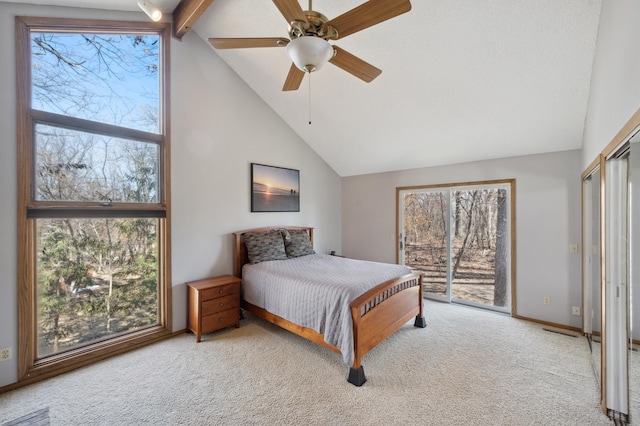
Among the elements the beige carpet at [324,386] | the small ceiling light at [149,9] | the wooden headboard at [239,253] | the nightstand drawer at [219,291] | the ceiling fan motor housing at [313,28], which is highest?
the small ceiling light at [149,9]

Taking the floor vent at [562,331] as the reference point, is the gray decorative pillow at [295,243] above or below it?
above

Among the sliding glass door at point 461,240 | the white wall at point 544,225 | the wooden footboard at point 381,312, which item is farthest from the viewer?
the sliding glass door at point 461,240

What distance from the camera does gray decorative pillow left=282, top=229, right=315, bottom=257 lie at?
4066mm

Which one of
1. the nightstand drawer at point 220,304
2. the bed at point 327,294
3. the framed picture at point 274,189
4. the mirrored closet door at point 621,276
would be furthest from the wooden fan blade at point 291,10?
the nightstand drawer at point 220,304

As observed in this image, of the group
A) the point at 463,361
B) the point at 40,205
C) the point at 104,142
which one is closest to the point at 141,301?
the point at 40,205

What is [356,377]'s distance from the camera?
223 centimetres

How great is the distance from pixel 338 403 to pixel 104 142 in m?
3.33

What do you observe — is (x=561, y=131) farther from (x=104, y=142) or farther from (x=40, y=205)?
(x=40, y=205)

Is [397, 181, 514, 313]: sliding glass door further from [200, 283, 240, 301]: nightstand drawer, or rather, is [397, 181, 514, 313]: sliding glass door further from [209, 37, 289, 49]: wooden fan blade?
[209, 37, 289, 49]: wooden fan blade

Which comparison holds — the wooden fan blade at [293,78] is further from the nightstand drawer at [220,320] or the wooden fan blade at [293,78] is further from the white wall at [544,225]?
the white wall at [544,225]

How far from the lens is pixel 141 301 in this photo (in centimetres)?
304

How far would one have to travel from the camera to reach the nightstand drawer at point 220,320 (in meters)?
3.02

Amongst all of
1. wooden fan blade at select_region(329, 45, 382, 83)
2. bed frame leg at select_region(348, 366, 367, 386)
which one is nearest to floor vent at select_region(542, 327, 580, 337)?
bed frame leg at select_region(348, 366, 367, 386)

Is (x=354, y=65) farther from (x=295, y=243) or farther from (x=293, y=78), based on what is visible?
(x=295, y=243)
